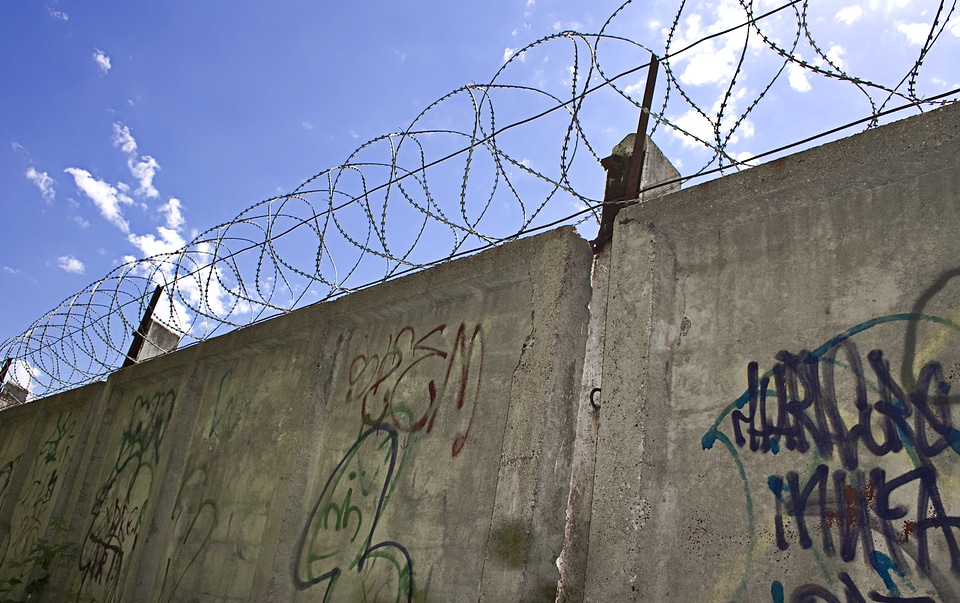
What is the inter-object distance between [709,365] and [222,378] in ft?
15.2

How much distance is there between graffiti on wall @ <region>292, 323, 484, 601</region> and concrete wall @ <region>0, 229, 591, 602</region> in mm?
11

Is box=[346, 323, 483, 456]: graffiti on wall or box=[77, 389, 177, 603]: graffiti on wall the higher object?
box=[346, 323, 483, 456]: graffiti on wall

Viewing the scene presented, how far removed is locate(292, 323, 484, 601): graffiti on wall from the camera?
13.8ft

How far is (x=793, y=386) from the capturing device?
3076 mm

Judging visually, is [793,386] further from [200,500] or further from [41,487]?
[41,487]

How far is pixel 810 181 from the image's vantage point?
10.6ft

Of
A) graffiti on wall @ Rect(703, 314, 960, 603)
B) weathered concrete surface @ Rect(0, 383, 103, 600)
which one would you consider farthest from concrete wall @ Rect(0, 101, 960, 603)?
weathered concrete surface @ Rect(0, 383, 103, 600)

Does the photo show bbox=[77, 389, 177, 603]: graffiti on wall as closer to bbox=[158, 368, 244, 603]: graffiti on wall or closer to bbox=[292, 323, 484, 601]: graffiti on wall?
bbox=[158, 368, 244, 603]: graffiti on wall

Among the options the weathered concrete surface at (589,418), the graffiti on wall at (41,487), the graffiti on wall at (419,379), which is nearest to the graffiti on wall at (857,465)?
the weathered concrete surface at (589,418)

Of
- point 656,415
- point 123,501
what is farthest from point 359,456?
point 123,501

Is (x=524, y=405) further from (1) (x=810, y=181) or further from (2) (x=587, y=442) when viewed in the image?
(1) (x=810, y=181)

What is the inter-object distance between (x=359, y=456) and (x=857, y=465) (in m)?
2.97

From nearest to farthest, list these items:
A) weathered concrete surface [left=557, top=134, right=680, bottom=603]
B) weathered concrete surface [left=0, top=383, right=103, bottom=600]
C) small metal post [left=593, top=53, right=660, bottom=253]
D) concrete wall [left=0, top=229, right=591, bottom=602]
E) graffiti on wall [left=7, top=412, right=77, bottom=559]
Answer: weathered concrete surface [left=557, top=134, right=680, bottom=603] → concrete wall [left=0, top=229, right=591, bottom=602] → small metal post [left=593, top=53, right=660, bottom=253] → weathered concrete surface [left=0, top=383, right=103, bottom=600] → graffiti on wall [left=7, top=412, right=77, bottom=559]

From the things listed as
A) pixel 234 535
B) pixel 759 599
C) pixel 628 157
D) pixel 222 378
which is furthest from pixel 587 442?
pixel 222 378
